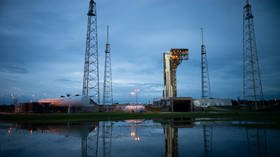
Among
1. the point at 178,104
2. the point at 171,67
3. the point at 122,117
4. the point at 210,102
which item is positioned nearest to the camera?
the point at 122,117

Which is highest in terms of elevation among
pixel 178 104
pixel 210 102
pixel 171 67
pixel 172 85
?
pixel 171 67

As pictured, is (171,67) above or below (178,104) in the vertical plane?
above

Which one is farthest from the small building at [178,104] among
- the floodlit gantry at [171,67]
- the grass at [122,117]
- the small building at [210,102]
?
the small building at [210,102]

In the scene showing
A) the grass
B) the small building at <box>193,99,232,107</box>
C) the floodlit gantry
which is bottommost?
the grass

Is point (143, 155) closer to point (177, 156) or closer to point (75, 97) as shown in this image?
point (177, 156)

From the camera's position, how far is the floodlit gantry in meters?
77.1

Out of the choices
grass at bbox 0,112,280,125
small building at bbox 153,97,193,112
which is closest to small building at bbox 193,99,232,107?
small building at bbox 153,97,193,112

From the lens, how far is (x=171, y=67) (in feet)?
262

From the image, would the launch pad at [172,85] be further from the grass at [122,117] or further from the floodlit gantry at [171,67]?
the grass at [122,117]

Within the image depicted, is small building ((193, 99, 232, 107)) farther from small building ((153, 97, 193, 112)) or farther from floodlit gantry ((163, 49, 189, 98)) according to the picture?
small building ((153, 97, 193, 112))

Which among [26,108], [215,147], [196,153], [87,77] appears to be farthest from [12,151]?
[26,108]

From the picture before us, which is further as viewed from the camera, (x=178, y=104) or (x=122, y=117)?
(x=178, y=104)

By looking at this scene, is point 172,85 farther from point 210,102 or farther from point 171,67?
point 210,102

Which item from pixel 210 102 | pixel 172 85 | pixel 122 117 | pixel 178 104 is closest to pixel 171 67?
pixel 172 85
